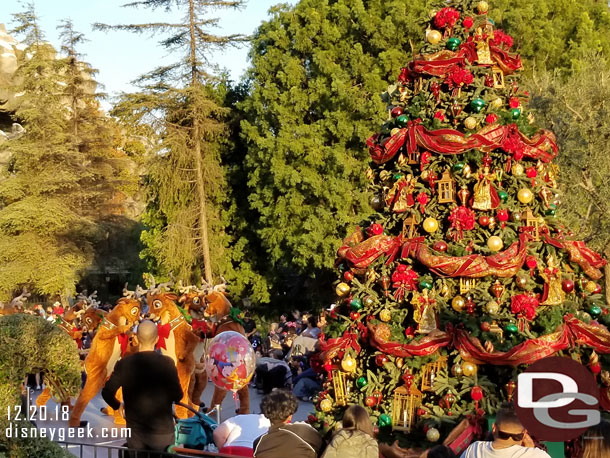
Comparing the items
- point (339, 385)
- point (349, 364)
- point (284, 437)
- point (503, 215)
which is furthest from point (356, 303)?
point (284, 437)

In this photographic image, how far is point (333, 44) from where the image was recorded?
26172 mm

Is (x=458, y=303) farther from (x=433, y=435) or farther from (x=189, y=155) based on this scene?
(x=189, y=155)

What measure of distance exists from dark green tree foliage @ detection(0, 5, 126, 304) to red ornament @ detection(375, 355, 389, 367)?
91.3 feet

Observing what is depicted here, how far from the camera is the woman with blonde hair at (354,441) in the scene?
16.3 ft

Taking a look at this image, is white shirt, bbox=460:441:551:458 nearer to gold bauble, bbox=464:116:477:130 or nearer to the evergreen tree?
gold bauble, bbox=464:116:477:130

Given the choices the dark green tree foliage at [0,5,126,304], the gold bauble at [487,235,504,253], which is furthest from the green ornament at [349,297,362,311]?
the dark green tree foliage at [0,5,126,304]

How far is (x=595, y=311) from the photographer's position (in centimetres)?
838

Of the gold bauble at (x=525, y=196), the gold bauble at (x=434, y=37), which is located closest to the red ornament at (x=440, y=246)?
the gold bauble at (x=525, y=196)

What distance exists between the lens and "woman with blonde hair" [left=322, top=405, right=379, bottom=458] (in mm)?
4953

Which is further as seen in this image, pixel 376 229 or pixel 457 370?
pixel 376 229

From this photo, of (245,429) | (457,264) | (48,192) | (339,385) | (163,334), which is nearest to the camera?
(245,429)

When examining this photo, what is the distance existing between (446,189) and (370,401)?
2.47 meters

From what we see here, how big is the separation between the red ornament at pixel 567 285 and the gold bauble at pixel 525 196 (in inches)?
37.7

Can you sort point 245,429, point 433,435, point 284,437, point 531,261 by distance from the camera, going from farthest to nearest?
point 531,261 < point 433,435 < point 245,429 < point 284,437
